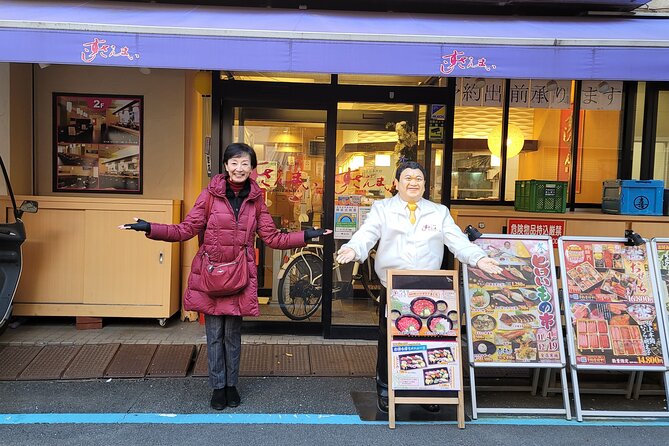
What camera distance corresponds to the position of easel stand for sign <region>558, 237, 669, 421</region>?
149 inches

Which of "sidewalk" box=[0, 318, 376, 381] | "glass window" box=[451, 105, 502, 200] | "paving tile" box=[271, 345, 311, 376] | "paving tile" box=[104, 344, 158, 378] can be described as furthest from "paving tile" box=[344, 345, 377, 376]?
"glass window" box=[451, 105, 502, 200]

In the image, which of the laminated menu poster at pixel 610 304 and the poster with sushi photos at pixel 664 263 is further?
the poster with sushi photos at pixel 664 263

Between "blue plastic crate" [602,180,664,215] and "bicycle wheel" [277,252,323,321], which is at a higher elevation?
"blue plastic crate" [602,180,664,215]

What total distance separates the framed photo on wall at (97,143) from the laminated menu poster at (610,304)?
4588mm

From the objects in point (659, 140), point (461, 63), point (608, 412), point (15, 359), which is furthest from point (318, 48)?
point (659, 140)

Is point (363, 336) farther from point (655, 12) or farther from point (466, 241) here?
point (655, 12)

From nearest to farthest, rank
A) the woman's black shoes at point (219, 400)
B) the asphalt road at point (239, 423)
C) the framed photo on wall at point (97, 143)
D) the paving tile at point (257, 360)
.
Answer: the asphalt road at point (239, 423), the woman's black shoes at point (219, 400), the paving tile at point (257, 360), the framed photo on wall at point (97, 143)

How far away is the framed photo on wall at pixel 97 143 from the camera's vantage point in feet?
18.6

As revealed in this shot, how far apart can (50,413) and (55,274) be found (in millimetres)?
2116

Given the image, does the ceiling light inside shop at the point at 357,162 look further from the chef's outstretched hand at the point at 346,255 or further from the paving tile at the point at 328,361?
the chef's outstretched hand at the point at 346,255

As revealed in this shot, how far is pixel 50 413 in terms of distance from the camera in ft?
12.0

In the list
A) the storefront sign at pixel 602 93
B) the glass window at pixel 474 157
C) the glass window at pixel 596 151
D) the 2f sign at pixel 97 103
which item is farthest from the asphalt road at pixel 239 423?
the storefront sign at pixel 602 93

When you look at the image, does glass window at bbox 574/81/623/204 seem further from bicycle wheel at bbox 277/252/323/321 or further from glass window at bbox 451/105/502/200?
bicycle wheel at bbox 277/252/323/321

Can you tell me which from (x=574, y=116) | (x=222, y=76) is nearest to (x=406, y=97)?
(x=222, y=76)
